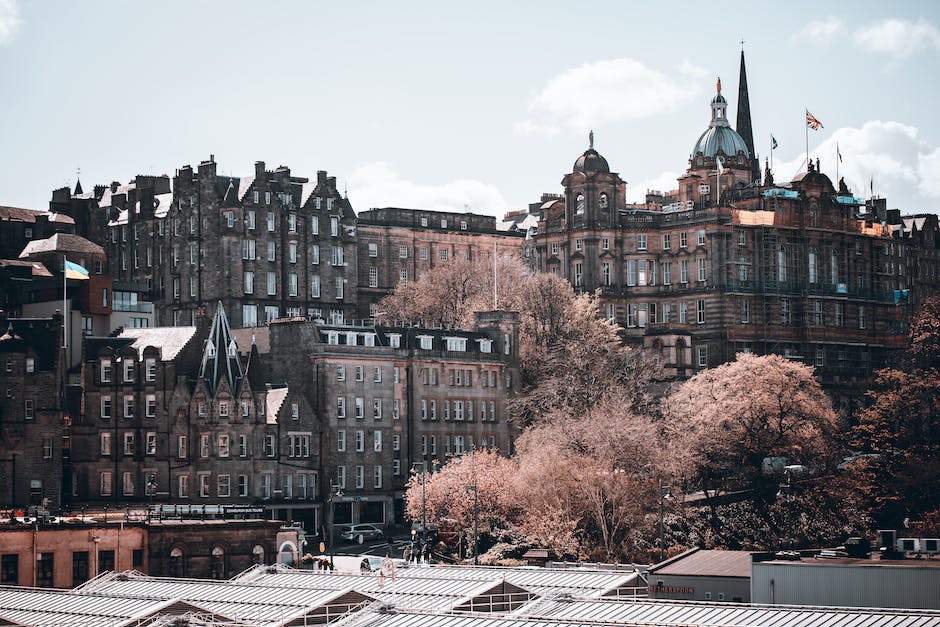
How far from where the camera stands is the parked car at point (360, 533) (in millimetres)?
156000

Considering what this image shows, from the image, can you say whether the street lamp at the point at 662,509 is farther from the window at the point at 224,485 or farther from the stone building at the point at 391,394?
the window at the point at 224,485

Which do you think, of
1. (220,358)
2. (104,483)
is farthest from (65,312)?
(104,483)

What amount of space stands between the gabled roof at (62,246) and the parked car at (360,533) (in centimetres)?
4050

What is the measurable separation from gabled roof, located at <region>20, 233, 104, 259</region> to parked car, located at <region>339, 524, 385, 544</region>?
40.5 metres

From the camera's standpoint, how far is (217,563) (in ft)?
447

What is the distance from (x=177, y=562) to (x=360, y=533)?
77.8 ft

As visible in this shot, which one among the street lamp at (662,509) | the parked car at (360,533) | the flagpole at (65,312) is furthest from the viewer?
the flagpole at (65,312)

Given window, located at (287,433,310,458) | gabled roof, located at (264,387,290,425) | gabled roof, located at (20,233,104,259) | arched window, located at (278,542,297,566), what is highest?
gabled roof, located at (20,233,104,259)

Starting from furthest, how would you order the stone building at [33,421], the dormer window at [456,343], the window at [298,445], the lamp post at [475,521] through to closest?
the dormer window at [456,343], the window at [298,445], the stone building at [33,421], the lamp post at [475,521]

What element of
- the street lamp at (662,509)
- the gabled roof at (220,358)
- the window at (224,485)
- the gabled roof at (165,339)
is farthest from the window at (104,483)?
the street lamp at (662,509)

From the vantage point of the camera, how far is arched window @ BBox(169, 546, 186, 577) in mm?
134375

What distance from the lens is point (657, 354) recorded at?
196000 mm

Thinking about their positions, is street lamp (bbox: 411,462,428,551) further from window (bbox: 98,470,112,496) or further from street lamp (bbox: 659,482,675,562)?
window (bbox: 98,470,112,496)

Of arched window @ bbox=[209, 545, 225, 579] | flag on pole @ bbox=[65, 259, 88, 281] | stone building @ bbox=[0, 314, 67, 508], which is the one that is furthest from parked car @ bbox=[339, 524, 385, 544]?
flag on pole @ bbox=[65, 259, 88, 281]
